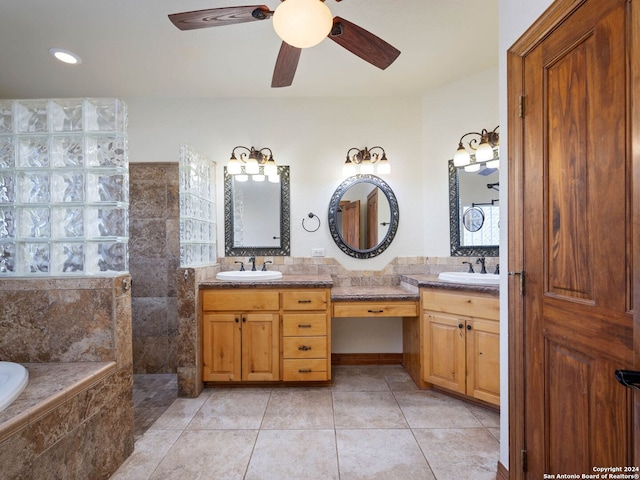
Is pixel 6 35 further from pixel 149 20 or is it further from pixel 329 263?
pixel 329 263

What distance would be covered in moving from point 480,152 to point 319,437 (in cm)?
256

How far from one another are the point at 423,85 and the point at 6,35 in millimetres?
3306

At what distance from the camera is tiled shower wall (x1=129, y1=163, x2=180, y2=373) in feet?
9.61

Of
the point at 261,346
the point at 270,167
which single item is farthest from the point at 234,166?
the point at 261,346

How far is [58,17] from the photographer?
6.54 ft

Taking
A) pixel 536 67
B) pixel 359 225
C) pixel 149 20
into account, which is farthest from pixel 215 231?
pixel 536 67

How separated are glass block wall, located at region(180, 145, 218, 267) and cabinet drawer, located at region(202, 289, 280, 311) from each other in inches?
13.7

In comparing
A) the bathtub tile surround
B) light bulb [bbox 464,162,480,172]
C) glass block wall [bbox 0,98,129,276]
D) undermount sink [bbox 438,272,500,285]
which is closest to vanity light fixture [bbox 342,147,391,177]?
light bulb [bbox 464,162,480,172]

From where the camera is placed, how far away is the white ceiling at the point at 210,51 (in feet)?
6.38

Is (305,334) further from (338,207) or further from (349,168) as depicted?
(349,168)

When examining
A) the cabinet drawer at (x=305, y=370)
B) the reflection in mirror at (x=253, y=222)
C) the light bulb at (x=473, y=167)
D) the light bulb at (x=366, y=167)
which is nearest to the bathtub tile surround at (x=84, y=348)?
the cabinet drawer at (x=305, y=370)

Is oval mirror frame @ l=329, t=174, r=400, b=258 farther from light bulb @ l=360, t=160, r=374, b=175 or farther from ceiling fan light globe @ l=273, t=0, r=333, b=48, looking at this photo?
ceiling fan light globe @ l=273, t=0, r=333, b=48

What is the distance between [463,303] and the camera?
2.30 meters

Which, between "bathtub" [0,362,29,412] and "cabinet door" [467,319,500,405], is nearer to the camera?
"bathtub" [0,362,29,412]
